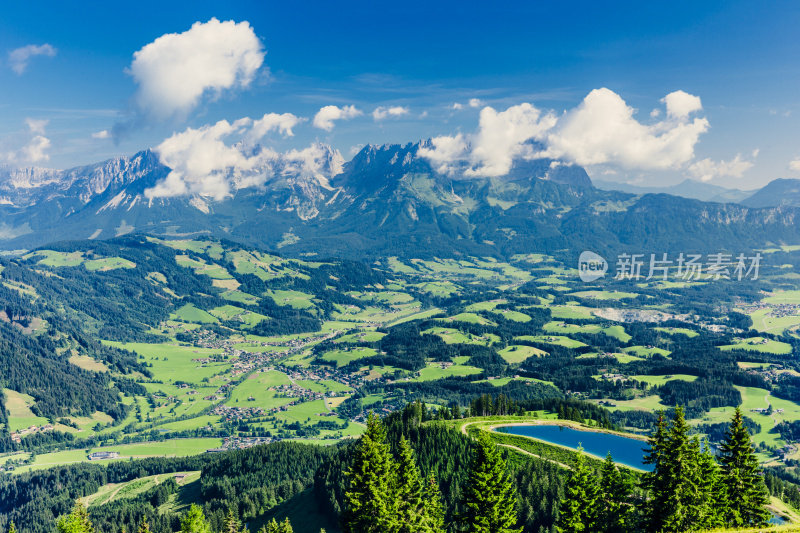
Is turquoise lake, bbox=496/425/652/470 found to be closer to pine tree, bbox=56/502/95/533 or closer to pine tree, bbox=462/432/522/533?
pine tree, bbox=462/432/522/533

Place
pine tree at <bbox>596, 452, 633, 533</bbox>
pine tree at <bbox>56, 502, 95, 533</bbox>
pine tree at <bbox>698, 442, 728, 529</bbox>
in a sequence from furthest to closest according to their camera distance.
Answer: pine tree at <bbox>56, 502, 95, 533</bbox>
pine tree at <bbox>596, 452, 633, 533</bbox>
pine tree at <bbox>698, 442, 728, 529</bbox>

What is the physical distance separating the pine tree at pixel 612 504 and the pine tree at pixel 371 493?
1461cm

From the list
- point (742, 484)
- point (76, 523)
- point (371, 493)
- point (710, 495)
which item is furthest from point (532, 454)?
point (76, 523)

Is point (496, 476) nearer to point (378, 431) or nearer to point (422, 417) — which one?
point (378, 431)

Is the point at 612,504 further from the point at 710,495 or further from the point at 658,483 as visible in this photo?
the point at 710,495

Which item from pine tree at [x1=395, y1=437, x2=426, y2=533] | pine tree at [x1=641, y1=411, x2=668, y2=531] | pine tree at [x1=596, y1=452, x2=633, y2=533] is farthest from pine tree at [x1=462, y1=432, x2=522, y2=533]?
pine tree at [x1=641, y1=411, x2=668, y2=531]

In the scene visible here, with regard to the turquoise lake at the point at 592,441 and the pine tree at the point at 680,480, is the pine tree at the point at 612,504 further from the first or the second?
the turquoise lake at the point at 592,441

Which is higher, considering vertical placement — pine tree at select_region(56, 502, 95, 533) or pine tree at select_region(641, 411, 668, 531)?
pine tree at select_region(641, 411, 668, 531)

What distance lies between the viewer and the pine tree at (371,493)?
122 feet

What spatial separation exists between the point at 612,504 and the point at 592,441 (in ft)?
246

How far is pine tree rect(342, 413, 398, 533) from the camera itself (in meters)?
37.1

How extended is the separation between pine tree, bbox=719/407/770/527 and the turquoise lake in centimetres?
5418

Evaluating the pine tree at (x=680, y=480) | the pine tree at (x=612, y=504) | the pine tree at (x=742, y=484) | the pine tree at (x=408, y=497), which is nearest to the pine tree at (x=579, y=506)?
the pine tree at (x=612, y=504)

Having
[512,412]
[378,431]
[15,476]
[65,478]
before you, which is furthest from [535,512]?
[15,476]
